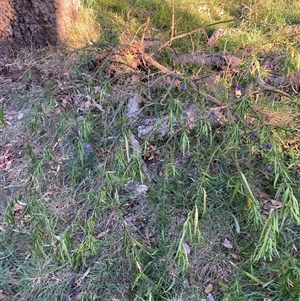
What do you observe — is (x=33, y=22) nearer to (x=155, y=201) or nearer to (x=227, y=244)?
(x=155, y=201)

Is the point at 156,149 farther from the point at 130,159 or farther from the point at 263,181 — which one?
the point at 263,181

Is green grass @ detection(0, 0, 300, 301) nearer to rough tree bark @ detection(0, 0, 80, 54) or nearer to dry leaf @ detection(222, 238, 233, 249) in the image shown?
dry leaf @ detection(222, 238, 233, 249)

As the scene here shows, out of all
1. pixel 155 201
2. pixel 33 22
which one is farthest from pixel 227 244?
pixel 33 22

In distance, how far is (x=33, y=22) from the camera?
11.5 ft

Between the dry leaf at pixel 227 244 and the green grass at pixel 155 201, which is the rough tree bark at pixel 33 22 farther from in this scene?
the dry leaf at pixel 227 244

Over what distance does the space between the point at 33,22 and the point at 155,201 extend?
1997mm

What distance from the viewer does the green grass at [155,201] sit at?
6.25ft

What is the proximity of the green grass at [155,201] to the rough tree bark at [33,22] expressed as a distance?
592 millimetres

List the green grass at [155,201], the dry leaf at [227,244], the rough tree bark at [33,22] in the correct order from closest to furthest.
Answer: the green grass at [155,201], the dry leaf at [227,244], the rough tree bark at [33,22]

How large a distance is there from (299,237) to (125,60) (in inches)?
63.2

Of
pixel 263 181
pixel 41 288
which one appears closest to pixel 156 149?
pixel 263 181

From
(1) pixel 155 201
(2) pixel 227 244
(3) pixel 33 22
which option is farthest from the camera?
(3) pixel 33 22

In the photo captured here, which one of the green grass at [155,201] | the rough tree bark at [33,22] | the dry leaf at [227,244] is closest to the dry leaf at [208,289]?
the green grass at [155,201]

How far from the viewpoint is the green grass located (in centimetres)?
191
